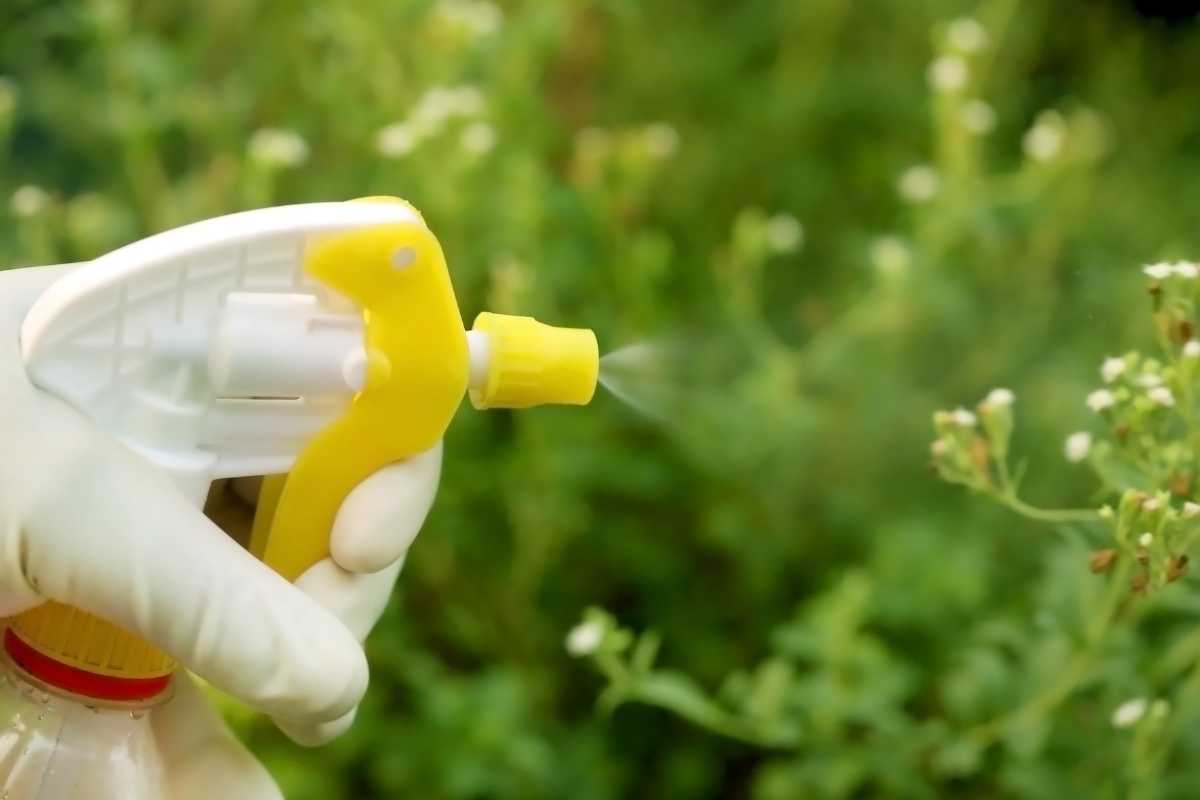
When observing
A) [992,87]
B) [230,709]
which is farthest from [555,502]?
[992,87]

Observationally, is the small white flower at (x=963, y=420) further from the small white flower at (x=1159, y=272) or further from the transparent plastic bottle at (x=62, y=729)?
the transparent plastic bottle at (x=62, y=729)

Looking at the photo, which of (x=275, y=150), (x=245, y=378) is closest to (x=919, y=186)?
(x=275, y=150)

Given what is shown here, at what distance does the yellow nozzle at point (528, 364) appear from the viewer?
38 centimetres

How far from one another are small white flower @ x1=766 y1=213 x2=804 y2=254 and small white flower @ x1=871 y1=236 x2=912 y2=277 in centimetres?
5

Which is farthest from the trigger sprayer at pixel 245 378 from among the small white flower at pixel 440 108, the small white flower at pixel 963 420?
the small white flower at pixel 440 108

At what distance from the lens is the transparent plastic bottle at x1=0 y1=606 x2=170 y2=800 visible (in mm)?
377

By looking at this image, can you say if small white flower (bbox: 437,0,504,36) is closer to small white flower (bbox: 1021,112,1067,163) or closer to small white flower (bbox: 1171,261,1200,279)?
small white flower (bbox: 1021,112,1067,163)

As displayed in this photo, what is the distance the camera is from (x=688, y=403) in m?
0.71

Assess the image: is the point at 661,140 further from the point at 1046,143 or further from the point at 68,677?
the point at 68,677

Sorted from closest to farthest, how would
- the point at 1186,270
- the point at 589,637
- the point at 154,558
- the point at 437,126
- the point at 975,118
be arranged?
the point at 154,558
the point at 1186,270
the point at 589,637
the point at 437,126
the point at 975,118

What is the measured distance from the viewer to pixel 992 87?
3.69 feet

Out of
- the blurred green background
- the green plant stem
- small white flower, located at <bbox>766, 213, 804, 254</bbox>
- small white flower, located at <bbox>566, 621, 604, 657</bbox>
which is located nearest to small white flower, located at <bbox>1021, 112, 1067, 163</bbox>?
the blurred green background

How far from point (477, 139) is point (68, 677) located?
17.8 inches

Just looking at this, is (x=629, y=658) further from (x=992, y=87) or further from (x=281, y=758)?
(x=992, y=87)
